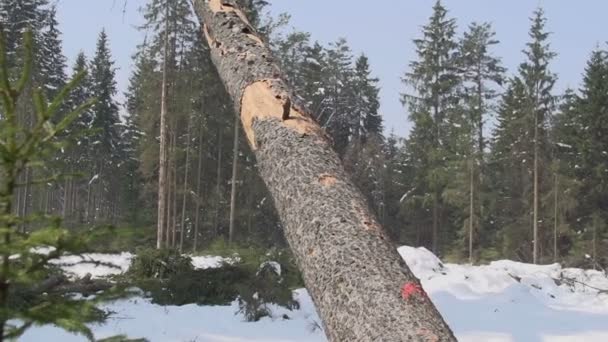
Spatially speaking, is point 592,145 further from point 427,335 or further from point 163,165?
point 427,335

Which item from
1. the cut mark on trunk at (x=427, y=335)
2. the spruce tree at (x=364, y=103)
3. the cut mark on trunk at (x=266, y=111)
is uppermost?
the spruce tree at (x=364, y=103)

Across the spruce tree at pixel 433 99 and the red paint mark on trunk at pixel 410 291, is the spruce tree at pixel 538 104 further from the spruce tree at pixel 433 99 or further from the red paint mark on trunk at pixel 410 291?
the red paint mark on trunk at pixel 410 291

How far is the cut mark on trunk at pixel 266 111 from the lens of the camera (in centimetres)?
355

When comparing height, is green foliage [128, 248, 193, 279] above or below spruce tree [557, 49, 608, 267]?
below

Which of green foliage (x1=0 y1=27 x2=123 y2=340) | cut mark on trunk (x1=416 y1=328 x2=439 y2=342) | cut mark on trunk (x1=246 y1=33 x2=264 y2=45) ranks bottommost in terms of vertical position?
cut mark on trunk (x1=416 y1=328 x2=439 y2=342)

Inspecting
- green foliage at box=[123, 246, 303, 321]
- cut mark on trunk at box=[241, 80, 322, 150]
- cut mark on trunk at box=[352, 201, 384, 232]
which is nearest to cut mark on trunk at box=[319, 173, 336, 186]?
cut mark on trunk at box=[352, 201, 384, 232]

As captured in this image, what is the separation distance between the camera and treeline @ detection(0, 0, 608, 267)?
93.2 ft

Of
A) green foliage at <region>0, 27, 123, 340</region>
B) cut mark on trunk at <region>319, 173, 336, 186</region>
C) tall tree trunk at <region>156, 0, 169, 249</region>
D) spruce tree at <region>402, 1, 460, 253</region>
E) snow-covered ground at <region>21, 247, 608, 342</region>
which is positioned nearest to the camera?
green foliage at <region>0, 27, 123, 340</region>

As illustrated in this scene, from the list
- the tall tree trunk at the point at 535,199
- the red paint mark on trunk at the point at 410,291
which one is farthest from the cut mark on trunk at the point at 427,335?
the tall tree trunk at the point at 535,199

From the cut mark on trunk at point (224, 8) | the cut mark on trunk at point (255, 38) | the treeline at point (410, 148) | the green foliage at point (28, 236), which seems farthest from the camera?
the treeline at point (410, 148)

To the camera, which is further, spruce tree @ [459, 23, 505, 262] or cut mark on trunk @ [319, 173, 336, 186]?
spruce tree @ [459, 23, 505, 262]

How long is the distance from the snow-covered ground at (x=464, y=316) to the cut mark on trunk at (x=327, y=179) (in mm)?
4158

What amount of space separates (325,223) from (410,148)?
124 feet

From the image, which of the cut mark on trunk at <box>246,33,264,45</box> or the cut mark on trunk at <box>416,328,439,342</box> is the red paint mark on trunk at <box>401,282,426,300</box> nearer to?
the cut mark on trunk at <box>416,328,439,342</box>
